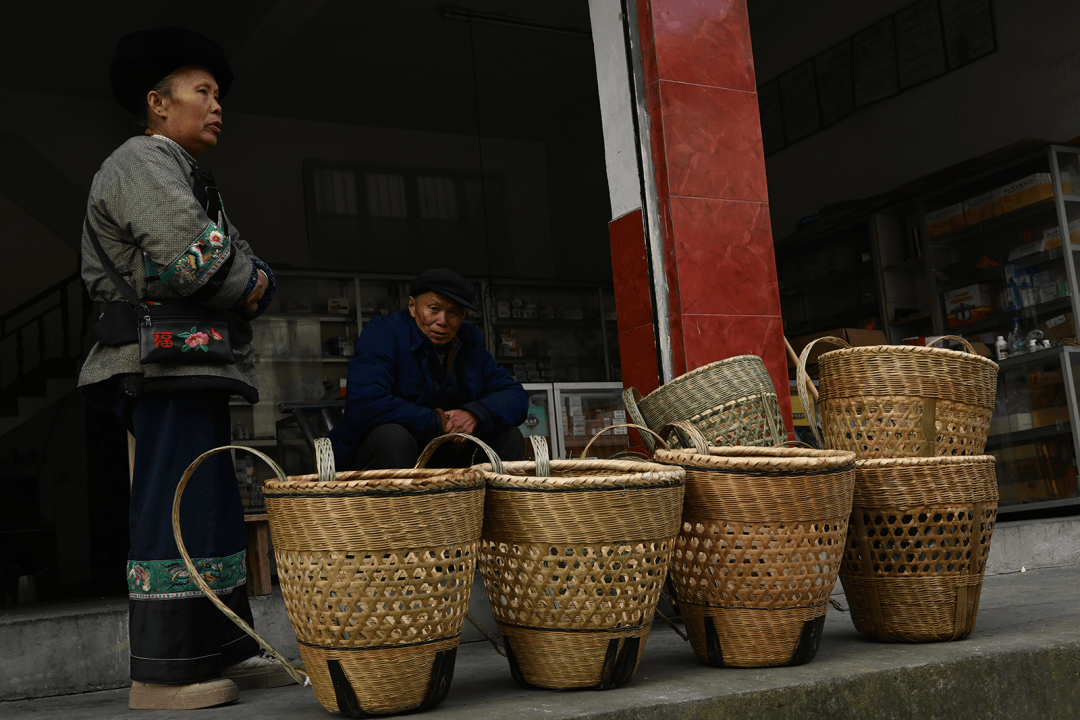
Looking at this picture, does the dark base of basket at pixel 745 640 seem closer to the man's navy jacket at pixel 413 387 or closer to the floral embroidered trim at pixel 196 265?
the man's navy jacket at pixel 413 387

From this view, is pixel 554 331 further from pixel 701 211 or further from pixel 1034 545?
pixel 701 211

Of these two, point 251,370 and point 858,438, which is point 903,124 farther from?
point 251,370

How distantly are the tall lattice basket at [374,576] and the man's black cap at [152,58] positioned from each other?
1029 millimetres

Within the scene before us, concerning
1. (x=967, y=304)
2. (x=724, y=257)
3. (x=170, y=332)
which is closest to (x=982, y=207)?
(x=967, y=304)

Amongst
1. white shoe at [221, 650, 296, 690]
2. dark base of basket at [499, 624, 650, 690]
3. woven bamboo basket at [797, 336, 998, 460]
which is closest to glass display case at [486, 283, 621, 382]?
woven bamboo basket at [797, 336, 998, 460]

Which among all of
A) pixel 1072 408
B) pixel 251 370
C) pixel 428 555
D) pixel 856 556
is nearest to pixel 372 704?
pixel 428 555

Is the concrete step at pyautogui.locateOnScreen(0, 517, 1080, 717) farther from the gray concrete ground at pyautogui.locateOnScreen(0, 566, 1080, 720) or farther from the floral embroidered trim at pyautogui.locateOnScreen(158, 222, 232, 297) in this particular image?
the floral embroidered trim at pyautogui.locateOnScreen(158, 222, 232, 297)

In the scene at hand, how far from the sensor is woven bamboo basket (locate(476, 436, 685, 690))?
1.79 m

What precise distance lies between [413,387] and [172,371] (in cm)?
105

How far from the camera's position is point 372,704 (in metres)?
1.73

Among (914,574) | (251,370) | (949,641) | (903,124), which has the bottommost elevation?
(949,641)

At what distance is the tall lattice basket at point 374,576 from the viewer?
5.47 ft

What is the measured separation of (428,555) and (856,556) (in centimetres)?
109

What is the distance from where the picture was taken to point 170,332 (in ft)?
6.66
